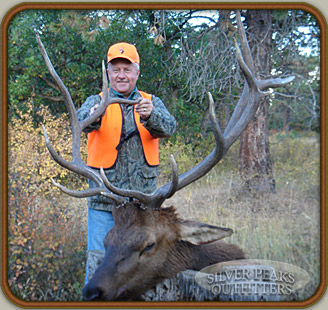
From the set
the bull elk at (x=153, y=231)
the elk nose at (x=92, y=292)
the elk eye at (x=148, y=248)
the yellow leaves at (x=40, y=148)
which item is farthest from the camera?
the yellow leaves at (x=40, y=148)

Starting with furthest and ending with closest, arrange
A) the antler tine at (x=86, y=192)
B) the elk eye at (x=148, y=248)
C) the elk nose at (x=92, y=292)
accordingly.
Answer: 1. the antler tine at (x=86, y=192)
2. the elk eye at (x=148, y=248)
3. the elk nose at (x=92, y=292)

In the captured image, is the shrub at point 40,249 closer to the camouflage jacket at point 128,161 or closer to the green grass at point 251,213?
the green grass at point 251,213

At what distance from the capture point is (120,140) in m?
3.26

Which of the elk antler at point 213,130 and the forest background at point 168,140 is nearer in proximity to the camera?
the elk antler at point 213,130

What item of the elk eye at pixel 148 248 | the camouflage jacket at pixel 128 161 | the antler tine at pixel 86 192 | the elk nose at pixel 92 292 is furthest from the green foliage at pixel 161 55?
the elk nose at pixel 92 292

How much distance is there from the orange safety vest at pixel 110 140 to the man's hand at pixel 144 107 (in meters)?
0.22

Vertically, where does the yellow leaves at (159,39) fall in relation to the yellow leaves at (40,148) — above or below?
above

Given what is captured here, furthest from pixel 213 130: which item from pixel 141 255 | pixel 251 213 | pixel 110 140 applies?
pixel 251 213

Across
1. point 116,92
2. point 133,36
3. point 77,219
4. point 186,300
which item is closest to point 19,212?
point 77,219

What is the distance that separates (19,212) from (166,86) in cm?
456

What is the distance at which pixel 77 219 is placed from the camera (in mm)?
4781

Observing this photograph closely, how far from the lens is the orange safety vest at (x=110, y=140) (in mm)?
3244

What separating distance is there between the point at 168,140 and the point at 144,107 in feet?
16.2

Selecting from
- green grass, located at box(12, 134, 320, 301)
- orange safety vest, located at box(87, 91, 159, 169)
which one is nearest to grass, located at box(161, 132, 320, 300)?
green grass, located at box(12, 134, 320, 301)
